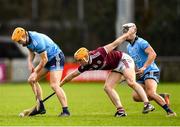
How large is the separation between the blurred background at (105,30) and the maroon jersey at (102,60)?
2233 centimetres

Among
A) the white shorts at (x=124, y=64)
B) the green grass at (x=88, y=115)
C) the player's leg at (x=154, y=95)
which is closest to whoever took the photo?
the green grass at (x=88, y=115)

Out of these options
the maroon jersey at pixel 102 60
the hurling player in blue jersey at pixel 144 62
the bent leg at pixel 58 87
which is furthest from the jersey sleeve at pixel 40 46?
the hurling player in blue jersey at pixel 144 62

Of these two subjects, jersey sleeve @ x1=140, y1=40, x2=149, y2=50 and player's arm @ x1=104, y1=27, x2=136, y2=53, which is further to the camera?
jersey sleeve @ x1=140, y1=40, x2=149, y2=50

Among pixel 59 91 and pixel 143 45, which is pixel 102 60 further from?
pixel 143 45

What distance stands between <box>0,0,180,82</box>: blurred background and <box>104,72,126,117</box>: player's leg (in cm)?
2208

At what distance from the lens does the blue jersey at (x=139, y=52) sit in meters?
19.8

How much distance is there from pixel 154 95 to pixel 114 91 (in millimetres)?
921

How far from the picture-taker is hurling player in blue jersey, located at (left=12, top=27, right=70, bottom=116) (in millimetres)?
18922

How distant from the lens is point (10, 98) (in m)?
29.6

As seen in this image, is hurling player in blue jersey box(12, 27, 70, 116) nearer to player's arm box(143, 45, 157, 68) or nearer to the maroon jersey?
the maroon jersey

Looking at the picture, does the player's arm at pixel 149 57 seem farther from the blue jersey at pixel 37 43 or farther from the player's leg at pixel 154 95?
the blue jersey at pixel 37 43

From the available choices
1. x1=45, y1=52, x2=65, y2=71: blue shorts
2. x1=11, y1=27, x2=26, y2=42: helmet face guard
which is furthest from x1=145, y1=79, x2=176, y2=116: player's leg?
x1=11, y1=27, x2=26, y2=42: helmet face guard

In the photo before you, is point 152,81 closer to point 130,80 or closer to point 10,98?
point 130,80

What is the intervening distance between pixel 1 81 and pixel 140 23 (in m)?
9.13
